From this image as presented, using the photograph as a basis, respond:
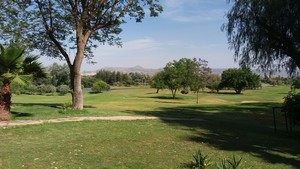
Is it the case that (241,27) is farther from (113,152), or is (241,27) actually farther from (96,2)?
(113,152)

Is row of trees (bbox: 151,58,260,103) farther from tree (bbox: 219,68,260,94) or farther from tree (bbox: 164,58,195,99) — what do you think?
tree (bbox: 219,68,260,94)

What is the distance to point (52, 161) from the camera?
6.97m

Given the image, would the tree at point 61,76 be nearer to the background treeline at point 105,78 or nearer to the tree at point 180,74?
the background treeline at point 105,78

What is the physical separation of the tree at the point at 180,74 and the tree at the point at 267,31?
30.1 metres

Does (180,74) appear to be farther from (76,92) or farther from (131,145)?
(131,145)

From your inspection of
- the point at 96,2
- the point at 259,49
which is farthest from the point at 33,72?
the point at 259,49

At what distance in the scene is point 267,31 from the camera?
17422 millimetres

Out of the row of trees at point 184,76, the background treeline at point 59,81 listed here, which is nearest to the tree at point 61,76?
the background treeline at point 59,81

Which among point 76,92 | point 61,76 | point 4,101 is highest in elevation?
point 61,76

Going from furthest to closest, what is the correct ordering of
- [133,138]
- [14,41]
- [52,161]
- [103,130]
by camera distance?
[14,41]
[103,130]
[133,138]
[52,161]

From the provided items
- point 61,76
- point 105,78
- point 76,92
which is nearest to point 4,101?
point 76,92

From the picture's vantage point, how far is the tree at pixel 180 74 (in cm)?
5052

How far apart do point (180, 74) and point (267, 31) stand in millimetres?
33763

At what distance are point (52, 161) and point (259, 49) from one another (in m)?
14.5
